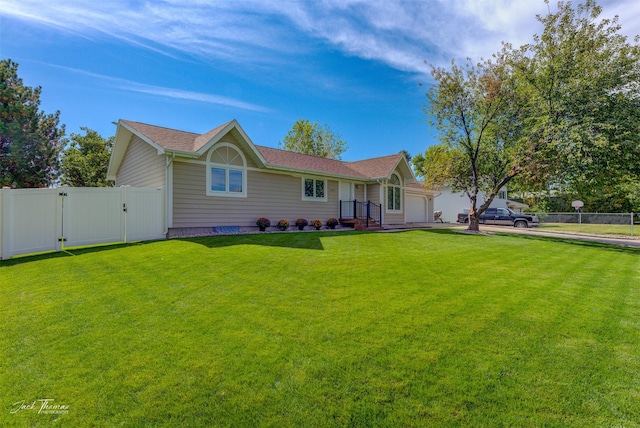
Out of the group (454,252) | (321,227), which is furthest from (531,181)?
(321,227)

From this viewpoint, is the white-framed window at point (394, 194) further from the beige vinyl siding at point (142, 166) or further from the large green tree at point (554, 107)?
the beige vinyl siding at point (142, 166)

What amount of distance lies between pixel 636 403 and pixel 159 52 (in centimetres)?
1546

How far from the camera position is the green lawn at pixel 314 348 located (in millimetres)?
2172

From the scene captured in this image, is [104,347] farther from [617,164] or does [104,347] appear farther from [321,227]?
[617,164]

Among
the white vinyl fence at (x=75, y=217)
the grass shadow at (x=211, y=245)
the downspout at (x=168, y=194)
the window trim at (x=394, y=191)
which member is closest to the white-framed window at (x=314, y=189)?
the window trim at (x=394, y=191)

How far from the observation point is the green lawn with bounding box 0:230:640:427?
217 centimetres

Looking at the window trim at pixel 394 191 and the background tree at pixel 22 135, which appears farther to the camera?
the window trim at pixel 394 191

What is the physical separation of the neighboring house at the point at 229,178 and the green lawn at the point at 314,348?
18.4 ft

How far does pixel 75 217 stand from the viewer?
8359 millimetres

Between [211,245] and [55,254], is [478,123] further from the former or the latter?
[55,254]

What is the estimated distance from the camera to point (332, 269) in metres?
6.04

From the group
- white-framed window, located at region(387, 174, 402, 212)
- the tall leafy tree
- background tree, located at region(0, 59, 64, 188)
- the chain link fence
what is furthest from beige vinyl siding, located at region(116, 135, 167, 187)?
the chain link fence

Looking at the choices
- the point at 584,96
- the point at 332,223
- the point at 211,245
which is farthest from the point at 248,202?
the point at 584,96

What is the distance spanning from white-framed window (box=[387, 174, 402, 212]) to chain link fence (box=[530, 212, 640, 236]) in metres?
13.4
